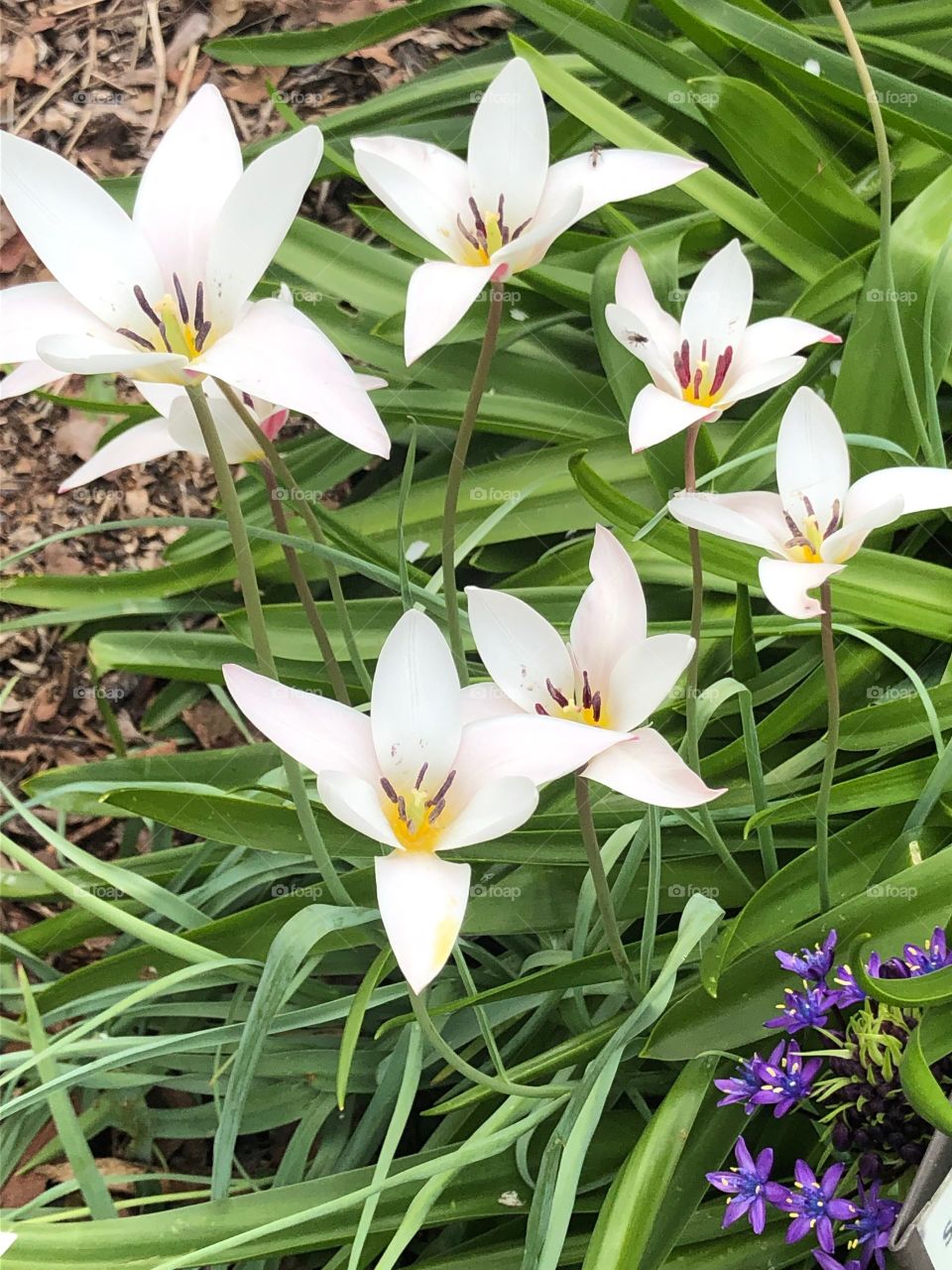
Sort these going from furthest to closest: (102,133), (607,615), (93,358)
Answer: (102,133) < (607,615) < (93,358)

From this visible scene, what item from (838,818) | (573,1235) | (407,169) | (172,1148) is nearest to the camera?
(407,169)

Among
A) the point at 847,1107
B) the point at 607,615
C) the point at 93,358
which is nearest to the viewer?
the point at 93,358

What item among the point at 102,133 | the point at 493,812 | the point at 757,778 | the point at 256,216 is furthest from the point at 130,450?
the point at 102,133

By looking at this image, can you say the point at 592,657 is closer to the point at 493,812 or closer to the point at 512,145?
the point at 493,812

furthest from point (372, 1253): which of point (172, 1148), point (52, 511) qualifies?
point (52, 511)

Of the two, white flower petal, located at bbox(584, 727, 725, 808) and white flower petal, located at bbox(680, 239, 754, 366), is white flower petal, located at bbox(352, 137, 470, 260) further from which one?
white flower petal, located at bbox(584, 727, 725, 808)

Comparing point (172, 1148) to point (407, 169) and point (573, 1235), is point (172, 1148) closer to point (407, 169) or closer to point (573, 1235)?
point (573, 1235)

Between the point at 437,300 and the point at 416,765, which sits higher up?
the point at 437,300
